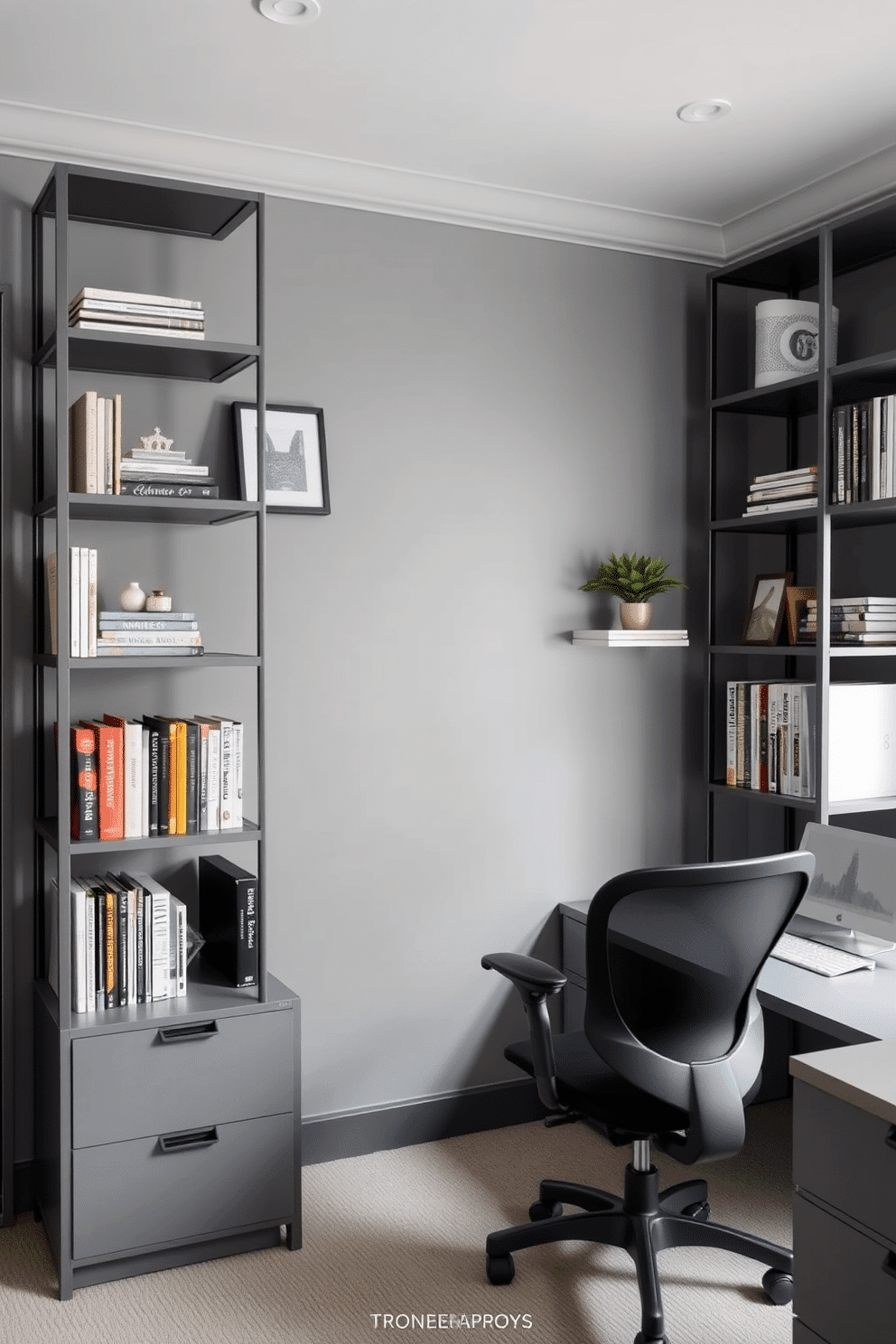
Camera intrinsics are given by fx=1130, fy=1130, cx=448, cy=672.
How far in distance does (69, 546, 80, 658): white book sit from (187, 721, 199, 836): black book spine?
299 millimetres

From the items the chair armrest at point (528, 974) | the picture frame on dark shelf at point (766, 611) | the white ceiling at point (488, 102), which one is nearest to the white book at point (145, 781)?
the chair armrest at point (528, 974)

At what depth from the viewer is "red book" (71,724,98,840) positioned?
2.39 metres

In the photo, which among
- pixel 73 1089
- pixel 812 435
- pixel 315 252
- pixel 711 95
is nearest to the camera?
pixel 73 1089

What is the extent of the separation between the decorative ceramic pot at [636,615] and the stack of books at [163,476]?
Answer: 1232 millimetres

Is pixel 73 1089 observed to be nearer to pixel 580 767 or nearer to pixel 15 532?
pixel 15 532

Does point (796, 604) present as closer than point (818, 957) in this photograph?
No

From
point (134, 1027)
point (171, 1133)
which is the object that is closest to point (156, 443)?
point (134, 1027)

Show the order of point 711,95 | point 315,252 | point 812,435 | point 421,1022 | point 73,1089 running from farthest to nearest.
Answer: point 812,435 → point 421,1022 → point 315,252 → point 711,95 → point 73,1089

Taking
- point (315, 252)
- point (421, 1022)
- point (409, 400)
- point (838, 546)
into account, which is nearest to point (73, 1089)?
point (421, 1022)

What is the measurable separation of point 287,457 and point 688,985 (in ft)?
5.28

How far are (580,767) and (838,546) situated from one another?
97 centimetres

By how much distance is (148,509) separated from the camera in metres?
2.57

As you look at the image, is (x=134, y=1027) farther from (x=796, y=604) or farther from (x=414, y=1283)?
(x=796, y=604)

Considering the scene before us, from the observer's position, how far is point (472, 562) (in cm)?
313
